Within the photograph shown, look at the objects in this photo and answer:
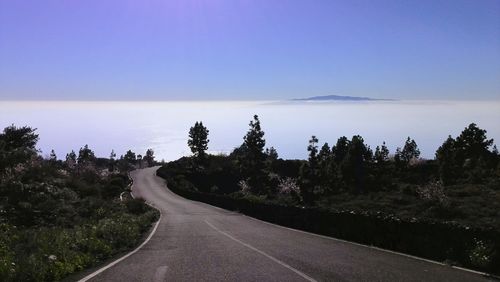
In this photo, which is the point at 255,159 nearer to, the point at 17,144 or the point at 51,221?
the point at 17,144

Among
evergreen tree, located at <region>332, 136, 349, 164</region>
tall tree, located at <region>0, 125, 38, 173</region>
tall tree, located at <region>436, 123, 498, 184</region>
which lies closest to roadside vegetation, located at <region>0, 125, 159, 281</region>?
tall tree, located at <region>0, 125, 38, 173</region>

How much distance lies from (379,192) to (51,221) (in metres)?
63.4

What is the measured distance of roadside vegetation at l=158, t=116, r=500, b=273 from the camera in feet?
47.0

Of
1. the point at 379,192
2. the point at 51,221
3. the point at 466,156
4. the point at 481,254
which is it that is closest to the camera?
the point at 481,254

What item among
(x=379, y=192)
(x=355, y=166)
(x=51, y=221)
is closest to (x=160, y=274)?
(x=51, y=221)

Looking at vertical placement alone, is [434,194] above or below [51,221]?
above

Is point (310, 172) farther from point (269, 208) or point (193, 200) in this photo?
point (269, 208)

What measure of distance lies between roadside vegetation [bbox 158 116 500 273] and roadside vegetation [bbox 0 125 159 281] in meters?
8.77

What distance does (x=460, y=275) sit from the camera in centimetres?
1063

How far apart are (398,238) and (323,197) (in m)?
72.9

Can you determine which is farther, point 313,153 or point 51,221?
point 313,153

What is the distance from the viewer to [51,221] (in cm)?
3847

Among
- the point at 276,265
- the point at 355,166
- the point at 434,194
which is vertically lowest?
the point at 434,194

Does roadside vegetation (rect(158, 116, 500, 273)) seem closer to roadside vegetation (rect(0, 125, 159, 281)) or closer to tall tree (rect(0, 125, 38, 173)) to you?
roadside vegetation (rect(0, 125, 159, 281))
